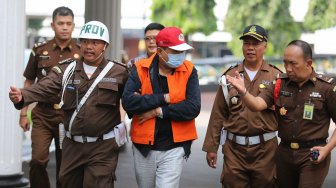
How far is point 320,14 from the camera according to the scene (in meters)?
49.2

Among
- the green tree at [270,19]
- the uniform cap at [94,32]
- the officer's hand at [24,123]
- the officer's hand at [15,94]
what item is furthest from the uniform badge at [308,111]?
the green tree at [270,19]

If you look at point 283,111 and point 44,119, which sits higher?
point 283,111

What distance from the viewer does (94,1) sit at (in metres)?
17.2

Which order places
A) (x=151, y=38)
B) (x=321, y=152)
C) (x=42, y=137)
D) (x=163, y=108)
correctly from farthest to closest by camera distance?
(x=42, y=137), (x=151, y=38), (x=163, y=108), (x=321, y=152)

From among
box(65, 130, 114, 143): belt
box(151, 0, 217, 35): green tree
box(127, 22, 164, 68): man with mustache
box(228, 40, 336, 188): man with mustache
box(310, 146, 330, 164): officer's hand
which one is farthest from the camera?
box(151, 0, 217, 35): green tree

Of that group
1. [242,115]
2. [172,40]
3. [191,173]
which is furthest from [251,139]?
[191,173]

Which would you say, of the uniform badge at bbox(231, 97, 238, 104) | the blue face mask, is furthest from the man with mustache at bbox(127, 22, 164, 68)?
the blue face mask

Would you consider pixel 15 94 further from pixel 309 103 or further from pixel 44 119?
pixel 309 103

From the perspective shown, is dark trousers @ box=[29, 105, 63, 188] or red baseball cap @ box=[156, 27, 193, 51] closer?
red baseball cap @ box=[156, 27, 193, 51]

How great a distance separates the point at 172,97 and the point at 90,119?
2.57 feet

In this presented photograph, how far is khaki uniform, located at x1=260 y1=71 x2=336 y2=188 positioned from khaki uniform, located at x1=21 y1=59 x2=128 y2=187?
1.36 m

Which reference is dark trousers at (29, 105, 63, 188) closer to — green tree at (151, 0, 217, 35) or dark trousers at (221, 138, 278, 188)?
dark trousers at (221, 138, 278, 188)

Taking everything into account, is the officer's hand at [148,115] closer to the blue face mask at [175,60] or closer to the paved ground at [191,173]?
the blue face mask at [175,60]

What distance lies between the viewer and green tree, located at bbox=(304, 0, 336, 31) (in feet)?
148
